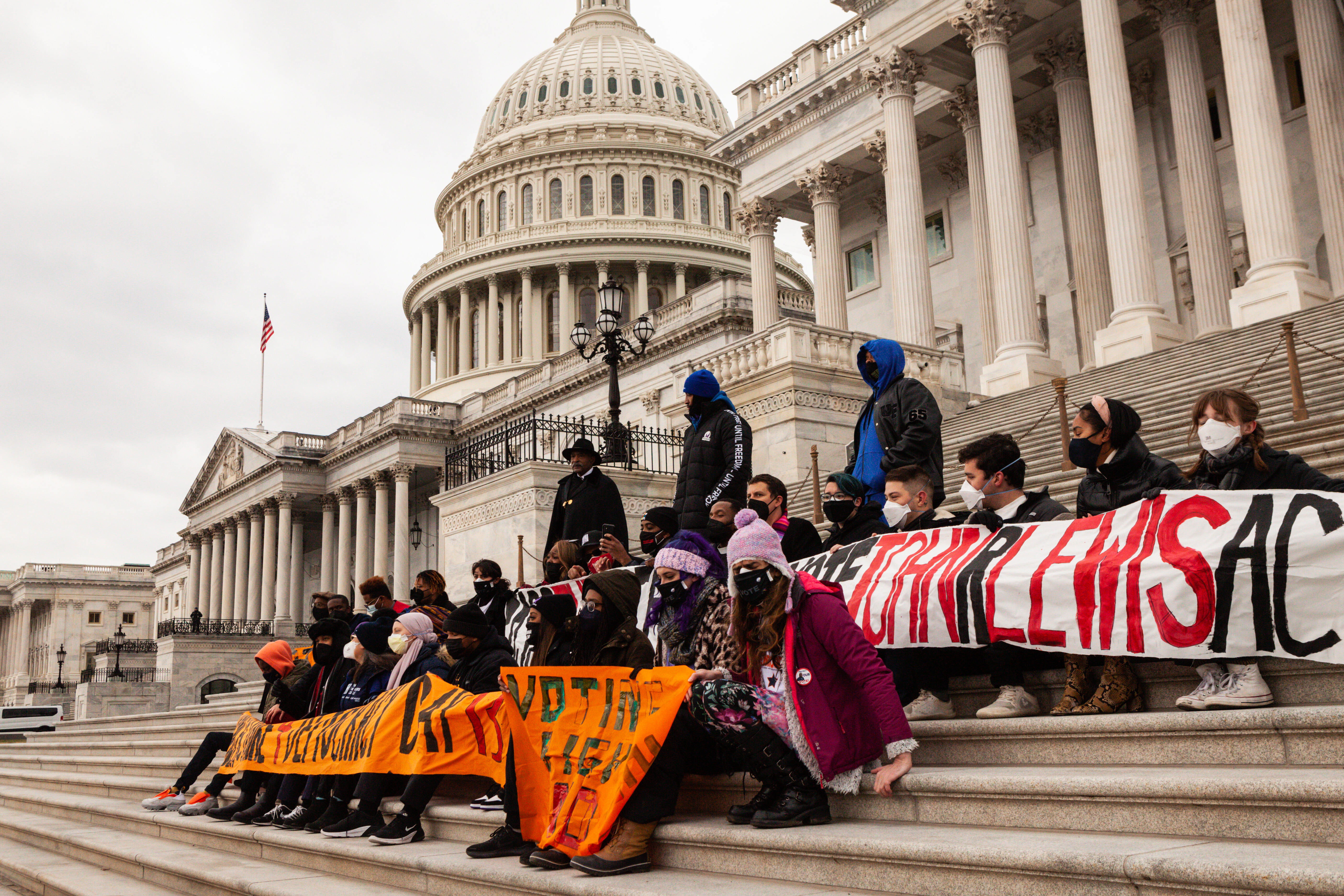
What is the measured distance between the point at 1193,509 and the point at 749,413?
13932mm

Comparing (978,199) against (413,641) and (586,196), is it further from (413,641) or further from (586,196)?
(586,196)

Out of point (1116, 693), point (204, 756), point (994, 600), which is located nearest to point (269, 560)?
point (204, 756)

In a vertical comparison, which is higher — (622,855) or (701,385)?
(701,385)

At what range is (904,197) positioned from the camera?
26781mm

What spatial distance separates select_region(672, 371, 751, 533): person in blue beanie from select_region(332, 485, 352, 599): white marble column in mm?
53236

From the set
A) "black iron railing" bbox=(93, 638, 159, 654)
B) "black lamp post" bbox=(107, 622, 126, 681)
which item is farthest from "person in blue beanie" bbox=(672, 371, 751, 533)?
"black iron railing" bbox=(93, 638, 159, 654)

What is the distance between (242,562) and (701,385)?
2594 inches

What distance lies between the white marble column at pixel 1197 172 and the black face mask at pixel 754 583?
20.7m

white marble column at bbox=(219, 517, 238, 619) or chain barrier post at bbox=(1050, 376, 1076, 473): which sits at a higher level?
white marble column at bbox=(219, 517, 238, 619)

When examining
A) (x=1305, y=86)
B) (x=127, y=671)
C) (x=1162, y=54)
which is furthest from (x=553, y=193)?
(x=1305, y=86)

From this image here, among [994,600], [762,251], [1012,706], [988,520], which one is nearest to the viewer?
[1012,706]

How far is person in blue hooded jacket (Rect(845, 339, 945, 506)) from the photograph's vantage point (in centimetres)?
817

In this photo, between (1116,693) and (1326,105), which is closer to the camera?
(1116,693)

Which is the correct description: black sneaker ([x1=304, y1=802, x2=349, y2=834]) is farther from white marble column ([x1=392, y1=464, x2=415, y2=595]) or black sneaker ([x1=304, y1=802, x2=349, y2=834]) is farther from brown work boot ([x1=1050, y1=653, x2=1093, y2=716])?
white marble column ([x1=392, y1=464, x2=415, y2=595])
